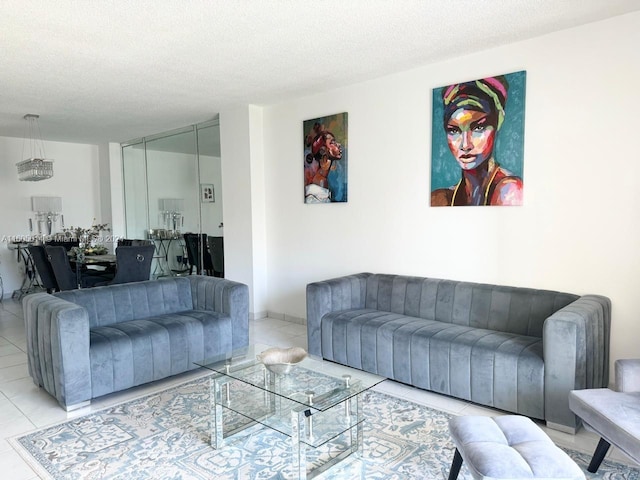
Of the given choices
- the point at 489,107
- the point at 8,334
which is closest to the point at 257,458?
the point at 489,107

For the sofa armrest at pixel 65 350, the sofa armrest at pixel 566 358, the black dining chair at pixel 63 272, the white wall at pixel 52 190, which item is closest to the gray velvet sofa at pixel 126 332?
the sofa armrest at pixel 65 350

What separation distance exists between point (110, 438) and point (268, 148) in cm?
358

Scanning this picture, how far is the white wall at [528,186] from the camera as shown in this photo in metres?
3.02

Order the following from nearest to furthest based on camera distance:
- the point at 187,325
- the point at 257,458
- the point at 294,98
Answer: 1. the point at 257,458
2. the point at 187,325
3. the point at 294,98

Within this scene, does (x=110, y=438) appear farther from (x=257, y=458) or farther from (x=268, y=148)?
(x=268, y=148)

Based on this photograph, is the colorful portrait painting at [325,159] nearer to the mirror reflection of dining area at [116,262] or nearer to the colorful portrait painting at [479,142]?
the colorful portrait painting at [479,142]

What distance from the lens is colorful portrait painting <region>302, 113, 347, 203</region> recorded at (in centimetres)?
459

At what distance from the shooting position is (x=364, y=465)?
7.53 ft

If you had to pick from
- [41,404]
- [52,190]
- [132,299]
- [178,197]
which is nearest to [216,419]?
[41,404]

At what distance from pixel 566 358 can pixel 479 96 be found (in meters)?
2.12

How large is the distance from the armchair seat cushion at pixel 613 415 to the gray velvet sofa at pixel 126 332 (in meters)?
2.55

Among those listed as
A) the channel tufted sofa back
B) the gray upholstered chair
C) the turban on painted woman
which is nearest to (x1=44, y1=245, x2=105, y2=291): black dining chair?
the channel tufted sofa back

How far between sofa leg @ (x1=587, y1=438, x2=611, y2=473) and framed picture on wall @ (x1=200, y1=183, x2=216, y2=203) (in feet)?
16.6

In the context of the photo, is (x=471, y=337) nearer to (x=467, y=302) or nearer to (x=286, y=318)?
(x=467, y=302)
